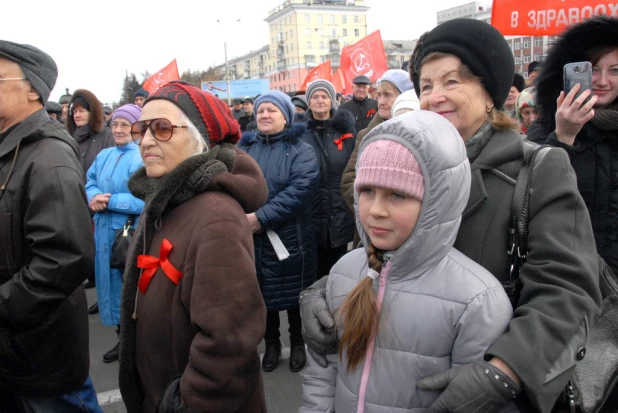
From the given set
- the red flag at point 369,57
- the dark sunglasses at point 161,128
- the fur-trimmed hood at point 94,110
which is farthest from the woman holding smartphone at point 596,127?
the red flag at point 369,57

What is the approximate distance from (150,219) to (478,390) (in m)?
1.31

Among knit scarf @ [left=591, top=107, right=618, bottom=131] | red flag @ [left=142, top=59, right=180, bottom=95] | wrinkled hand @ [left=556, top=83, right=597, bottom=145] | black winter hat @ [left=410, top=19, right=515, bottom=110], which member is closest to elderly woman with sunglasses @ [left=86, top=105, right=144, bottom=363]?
black winter hat @ [left=410, top=19, right=515, bottom=110]

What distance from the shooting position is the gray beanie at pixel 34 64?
234cm

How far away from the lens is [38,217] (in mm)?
2139

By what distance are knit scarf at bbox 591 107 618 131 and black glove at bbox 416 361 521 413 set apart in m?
1.38

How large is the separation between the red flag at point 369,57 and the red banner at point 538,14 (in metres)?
6.57

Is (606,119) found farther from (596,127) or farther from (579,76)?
(579,76)

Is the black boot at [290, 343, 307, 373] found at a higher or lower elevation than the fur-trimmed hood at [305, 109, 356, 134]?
lower

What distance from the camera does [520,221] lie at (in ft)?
4.50

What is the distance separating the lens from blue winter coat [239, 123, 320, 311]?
3.60m

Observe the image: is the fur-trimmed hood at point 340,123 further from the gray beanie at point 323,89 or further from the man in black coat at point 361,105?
the man in black coat at point 361,105

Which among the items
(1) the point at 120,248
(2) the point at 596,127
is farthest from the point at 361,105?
(2) the point at 596,127

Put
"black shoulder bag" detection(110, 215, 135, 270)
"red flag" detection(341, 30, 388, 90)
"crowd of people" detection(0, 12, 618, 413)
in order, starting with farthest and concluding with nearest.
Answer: "red flag" detection(341, 30, 388, 90)
"black shoulder bag" detection(110, 215, 135, 270)
"crowd of people" detection(0, 12, 618, 413)

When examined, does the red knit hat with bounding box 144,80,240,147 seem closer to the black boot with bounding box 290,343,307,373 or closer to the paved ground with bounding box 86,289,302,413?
the paved ground with bounding box 86,289,302,413
